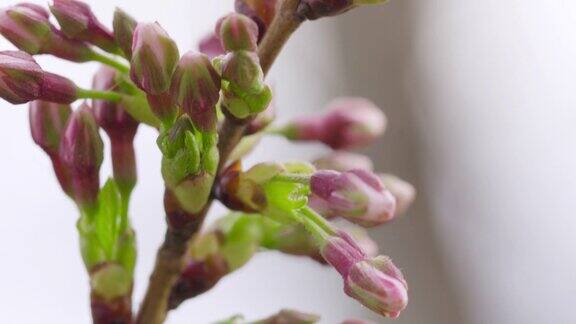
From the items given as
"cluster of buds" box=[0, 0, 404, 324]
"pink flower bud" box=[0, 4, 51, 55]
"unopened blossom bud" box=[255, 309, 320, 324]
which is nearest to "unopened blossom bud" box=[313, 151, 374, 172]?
"cluster of buds" box=[0, 0, 404, 324]

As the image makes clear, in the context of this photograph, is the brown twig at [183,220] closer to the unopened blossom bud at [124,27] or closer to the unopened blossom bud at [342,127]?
the unopened blossom bud at [124,27]

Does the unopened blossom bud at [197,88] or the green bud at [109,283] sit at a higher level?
the unopened blossom bud at [197,88]

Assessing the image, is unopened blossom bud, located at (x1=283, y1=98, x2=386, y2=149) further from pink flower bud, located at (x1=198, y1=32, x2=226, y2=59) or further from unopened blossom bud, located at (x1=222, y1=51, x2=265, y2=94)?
unopened blossom bud, located at (x1=222, y1=51, x2=265, y2=94)

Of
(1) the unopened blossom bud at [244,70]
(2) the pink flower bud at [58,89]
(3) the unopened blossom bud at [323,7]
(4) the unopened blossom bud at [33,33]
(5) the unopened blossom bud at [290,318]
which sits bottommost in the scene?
(5) the unopened blossom bud at [290,318]

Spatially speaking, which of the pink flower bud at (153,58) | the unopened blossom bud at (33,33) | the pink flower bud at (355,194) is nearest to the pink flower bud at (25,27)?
the unopened blossom bud at (33,33)

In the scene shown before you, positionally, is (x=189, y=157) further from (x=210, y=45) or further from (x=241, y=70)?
(x=210, y=45)

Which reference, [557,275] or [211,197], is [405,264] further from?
[211,197]

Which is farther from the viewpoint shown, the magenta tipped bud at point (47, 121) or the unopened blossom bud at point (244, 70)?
the magenta tipped bud at point (47, 121)

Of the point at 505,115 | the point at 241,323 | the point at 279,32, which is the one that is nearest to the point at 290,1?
the point at 279,32
